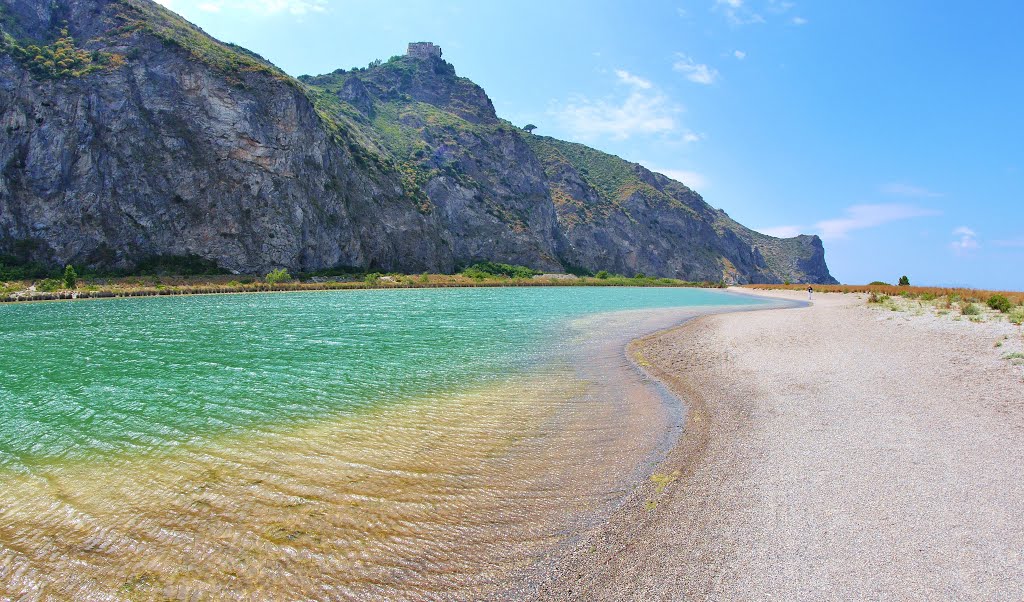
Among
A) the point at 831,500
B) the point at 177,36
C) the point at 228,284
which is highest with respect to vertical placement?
the point at 177,36

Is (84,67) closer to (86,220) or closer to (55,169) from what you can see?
(55,169)

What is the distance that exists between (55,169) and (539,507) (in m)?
91.1

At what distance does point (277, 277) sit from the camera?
7544 centimetres

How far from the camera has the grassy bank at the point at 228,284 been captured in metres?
52.9

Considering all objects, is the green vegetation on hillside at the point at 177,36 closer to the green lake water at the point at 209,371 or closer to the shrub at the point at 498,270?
the shrub at the point at 498,270

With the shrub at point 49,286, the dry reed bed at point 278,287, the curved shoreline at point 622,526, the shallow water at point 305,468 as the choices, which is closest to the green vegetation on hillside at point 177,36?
the dry reed bed at point 278,287

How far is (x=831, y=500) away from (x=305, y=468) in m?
8.14

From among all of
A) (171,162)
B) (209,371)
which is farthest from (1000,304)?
(171,162)

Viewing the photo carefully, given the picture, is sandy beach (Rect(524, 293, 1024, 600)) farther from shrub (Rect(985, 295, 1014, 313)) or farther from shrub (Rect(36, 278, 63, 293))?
shrub (Rect(36, 278, 63, 293))

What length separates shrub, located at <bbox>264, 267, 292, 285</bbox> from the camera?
74750 mm

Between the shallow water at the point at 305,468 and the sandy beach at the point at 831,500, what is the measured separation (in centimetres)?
81

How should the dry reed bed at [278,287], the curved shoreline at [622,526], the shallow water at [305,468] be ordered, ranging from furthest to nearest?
the dry reed bed at [278,287] → the shallow water at [305,468] → the curved shoreline at [622,526]

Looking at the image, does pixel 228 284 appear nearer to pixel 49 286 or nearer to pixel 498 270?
pixel 49 286

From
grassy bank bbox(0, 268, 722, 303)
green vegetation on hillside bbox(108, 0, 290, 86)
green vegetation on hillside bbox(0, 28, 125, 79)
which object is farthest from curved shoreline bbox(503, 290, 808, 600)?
green vegetation on hillside bbox(0, 28, 125, 79)
